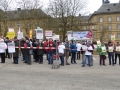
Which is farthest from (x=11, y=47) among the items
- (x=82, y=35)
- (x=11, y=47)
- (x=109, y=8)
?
(x=109, y=8)

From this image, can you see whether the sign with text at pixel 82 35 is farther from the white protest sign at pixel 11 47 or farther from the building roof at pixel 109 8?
the building roof at pixel 109 8

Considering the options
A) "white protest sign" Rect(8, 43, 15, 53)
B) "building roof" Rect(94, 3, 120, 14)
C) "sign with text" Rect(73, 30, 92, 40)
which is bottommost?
"white protest sign" Rect(8, 43, 15, 53)

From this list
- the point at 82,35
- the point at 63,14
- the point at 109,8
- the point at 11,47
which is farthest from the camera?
the point at 109,8

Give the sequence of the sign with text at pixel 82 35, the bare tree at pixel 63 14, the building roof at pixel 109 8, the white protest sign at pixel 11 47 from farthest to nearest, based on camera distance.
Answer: the building roof at pixel 109 8
the bare tree at pixel 63 14
the sign with text at pixel 82 35
the white protest sign at pixel 11 47

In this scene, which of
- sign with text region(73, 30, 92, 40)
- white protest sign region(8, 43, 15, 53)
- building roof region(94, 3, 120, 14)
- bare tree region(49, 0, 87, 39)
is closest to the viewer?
white protest sign region(8, 43, 15, 53)

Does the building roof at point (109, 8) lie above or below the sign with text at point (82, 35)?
above

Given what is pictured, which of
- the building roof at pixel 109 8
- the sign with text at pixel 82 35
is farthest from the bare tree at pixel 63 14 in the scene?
the building roof at pixel 109 8

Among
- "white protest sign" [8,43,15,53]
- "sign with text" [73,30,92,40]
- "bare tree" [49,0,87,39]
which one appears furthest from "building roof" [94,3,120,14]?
"white protest sign" [8,43,15,53]

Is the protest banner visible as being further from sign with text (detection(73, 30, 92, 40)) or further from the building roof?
the building roof

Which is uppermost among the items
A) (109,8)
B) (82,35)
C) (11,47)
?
(109,8)

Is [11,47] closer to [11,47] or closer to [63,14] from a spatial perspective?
[11,47]

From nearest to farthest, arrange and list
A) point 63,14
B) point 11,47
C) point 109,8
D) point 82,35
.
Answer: point 11,47 < point 82,35 < point 63,14 < point 109,8

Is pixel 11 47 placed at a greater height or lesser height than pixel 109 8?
lesser

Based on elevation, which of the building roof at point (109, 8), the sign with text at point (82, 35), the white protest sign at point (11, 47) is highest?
the building roof at point (109, 8)
